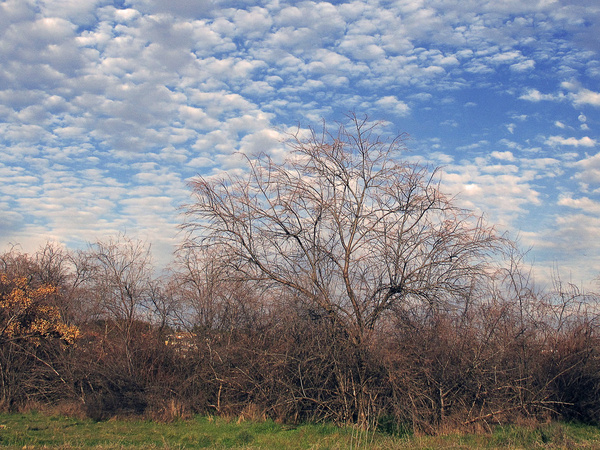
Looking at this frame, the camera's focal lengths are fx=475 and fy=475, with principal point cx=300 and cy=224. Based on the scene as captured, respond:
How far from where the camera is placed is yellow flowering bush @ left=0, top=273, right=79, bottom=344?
17484 mm

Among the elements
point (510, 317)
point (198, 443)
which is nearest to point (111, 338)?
point (198, 443)

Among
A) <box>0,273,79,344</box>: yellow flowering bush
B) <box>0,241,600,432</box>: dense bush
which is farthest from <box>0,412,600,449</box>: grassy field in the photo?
<box>0,273,79,344</box>: yellow flowering bush

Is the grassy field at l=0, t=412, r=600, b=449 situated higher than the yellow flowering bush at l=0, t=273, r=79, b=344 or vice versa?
the yellow flowering bush at l=0, t=273, r=79, b=344

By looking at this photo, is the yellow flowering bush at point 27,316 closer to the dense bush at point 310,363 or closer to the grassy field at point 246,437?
the dense bush at point 310,363

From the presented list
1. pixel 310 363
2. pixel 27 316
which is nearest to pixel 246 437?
pixel 310 363

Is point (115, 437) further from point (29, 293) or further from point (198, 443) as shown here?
point (29, 293)

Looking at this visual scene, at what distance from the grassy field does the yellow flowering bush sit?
3.83 m

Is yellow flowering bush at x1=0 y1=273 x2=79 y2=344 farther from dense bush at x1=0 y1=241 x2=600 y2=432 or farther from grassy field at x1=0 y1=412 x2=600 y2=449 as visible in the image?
grassy field at x1=0 y1=412 x2=600 y2=449

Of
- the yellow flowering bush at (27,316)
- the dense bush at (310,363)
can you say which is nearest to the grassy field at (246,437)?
the dense bush at (310,363)

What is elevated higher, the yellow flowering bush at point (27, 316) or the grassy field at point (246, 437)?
the yellow flowering bush at point (27, 316)

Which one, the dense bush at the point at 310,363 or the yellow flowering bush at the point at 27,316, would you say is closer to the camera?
the dense bush at the point at 310,363

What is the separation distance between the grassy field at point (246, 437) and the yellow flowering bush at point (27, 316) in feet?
12.6

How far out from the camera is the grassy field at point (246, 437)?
9839 mm

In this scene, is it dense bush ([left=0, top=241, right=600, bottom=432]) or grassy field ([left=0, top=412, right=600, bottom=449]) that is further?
dense bush ([left=0, top=241, right=600, bottom=432])
